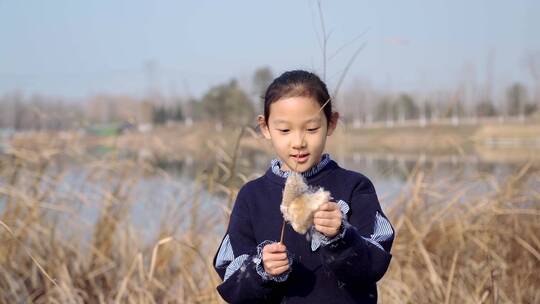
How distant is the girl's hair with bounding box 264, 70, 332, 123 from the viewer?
4.91ft

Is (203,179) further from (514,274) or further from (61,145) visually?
(514,274)

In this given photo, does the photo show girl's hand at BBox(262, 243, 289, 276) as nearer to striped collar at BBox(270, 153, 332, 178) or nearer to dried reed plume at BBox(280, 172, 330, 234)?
dried reed plume at BBox(280, 172, 330, 234)

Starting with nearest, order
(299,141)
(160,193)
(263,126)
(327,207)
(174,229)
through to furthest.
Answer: (327,207) → (299,141) → (263,126) → (174,229) → (160,193)

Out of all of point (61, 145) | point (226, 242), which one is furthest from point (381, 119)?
point (226, 242)

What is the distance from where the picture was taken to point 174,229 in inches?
133

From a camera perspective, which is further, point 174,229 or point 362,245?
point 174,229

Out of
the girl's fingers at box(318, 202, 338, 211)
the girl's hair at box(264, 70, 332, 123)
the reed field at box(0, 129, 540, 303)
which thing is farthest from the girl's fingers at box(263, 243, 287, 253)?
the reed field at box(0, 129, 540, 303)

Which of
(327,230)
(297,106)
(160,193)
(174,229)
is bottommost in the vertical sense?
(174,229)

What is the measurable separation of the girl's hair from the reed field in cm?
131

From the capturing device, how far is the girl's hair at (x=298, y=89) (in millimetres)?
1495

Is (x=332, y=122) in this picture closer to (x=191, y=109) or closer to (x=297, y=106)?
(x=297, y=106)

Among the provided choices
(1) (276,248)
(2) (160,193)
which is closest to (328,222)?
(1) (276,248)

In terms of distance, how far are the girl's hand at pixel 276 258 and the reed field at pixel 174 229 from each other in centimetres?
142

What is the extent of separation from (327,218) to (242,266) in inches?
11.1
